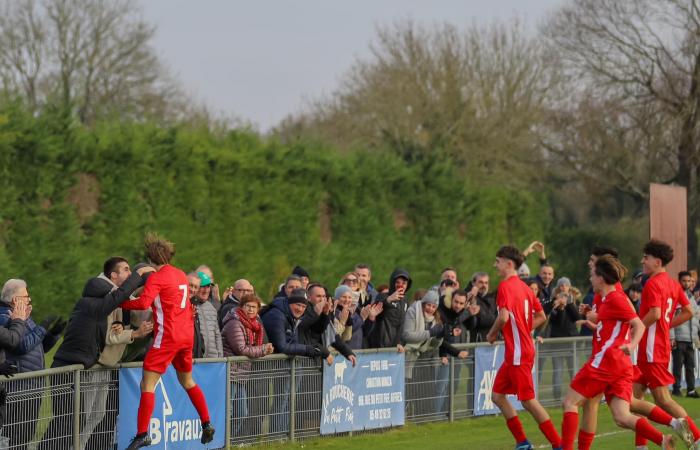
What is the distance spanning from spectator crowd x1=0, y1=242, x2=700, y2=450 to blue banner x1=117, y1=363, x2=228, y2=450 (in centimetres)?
17

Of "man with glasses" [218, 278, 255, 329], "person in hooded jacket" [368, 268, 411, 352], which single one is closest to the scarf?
"man with glasses" [218, 278, 255, 329]

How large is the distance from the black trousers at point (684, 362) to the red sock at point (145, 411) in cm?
1185

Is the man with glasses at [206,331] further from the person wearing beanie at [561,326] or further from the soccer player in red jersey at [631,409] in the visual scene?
the person wearing beanie at [561,326]

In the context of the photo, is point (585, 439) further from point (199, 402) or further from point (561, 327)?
point (561, 327)

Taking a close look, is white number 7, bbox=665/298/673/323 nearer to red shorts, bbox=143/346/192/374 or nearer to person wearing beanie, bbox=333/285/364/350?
person wearing beanie, bbox=333/285/364/350

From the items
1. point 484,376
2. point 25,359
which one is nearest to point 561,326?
point 484,376

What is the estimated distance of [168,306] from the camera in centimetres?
1102

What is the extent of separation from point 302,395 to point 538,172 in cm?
3342

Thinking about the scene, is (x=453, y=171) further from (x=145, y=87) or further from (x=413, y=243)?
(x=145, y=87)

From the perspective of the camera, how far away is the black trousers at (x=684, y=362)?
2038cm

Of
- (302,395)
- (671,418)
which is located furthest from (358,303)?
(671,418)

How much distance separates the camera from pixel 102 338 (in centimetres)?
1087

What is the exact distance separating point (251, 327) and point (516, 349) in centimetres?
286

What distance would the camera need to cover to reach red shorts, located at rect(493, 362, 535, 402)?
38.5 ft
